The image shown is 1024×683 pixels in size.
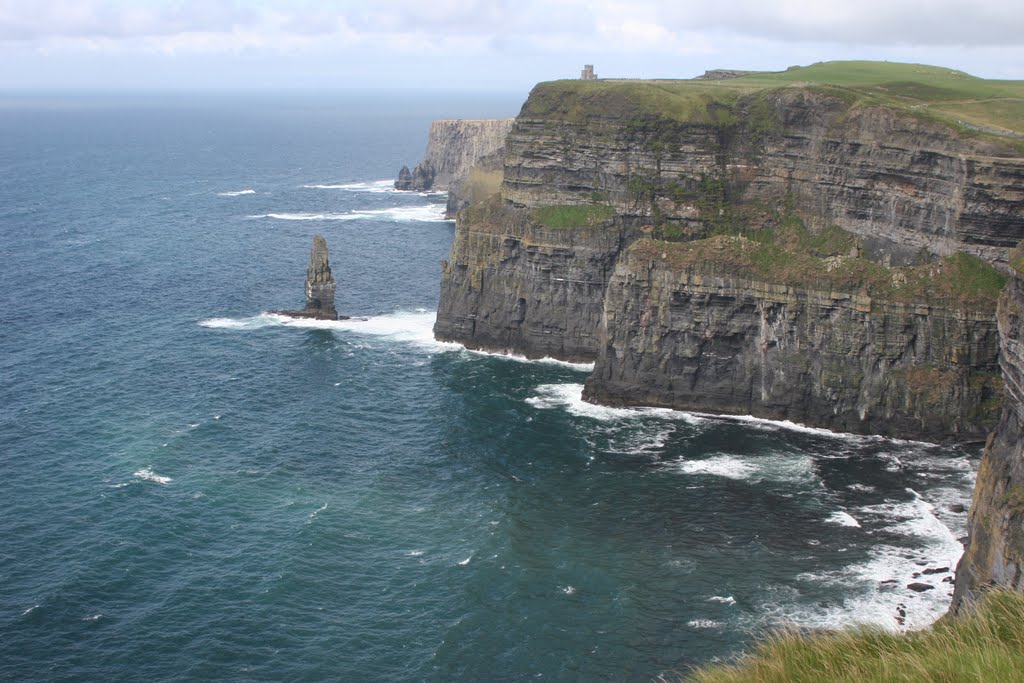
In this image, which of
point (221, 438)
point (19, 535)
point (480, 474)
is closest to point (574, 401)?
point (480, 474)

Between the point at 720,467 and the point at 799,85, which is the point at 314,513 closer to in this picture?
the point at 720,467

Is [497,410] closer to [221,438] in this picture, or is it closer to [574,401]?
[574,401]

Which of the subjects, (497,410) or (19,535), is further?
(497,410)

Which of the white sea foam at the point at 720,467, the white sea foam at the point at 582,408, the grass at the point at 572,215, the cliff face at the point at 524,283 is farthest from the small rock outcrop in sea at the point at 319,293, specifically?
the white sea foam at the point at 720,467

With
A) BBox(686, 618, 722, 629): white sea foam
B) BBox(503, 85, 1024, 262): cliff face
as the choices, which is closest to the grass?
BBox(503, 85, 1024, 262): cliff face

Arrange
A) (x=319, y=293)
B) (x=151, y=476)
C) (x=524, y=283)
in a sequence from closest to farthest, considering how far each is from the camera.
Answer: (x=151, y=476), (x=524, y=283), (x=319, y=293)

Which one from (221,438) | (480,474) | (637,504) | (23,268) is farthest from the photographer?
(23,268)

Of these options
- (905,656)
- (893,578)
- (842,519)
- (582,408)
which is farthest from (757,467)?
(905,656)
